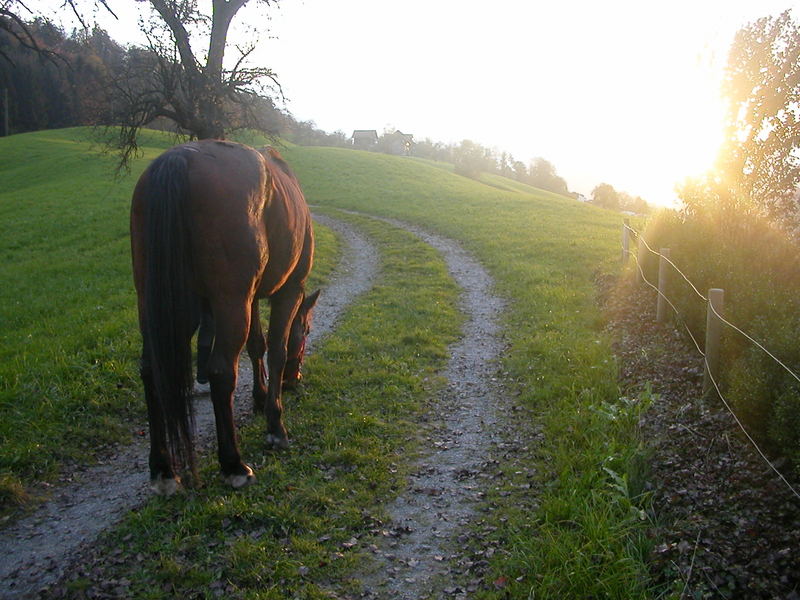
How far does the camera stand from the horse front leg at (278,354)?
549cm

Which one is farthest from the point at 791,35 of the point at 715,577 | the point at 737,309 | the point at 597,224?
the point at 597,224

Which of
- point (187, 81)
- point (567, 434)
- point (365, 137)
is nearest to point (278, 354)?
point (567, 434)

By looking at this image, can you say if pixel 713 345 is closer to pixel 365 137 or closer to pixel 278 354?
pixel 278 354

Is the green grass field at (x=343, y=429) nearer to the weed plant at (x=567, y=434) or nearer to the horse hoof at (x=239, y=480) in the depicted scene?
the weed plant at (x=567, y=434)

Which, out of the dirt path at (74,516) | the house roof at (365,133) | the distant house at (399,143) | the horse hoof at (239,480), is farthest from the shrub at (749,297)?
the house roof at (365,133)

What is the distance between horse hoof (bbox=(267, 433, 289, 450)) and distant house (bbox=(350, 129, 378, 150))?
99.6m

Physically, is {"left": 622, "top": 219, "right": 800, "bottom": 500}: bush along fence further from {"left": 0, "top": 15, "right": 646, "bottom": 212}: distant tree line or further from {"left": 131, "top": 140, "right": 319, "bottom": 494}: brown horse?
{"left": 0, "top": 15, "right": 646, "bottom": 212}: distant tree line

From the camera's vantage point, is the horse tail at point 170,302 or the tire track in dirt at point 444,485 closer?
the tire track in dirt at point 444,485

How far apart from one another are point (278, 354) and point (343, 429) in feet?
3.14

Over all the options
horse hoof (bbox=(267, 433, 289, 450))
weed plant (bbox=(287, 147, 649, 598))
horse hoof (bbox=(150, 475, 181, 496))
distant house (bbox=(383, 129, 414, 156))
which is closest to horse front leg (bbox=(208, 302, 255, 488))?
horse hoof (bbox=(150, 475, 181, 496))

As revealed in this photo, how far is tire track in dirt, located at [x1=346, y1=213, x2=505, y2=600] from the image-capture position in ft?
12.5

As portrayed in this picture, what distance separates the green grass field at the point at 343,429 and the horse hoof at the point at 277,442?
11 centimetres

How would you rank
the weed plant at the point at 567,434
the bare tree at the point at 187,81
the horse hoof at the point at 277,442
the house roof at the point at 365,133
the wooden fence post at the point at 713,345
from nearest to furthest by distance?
the weed plant at the point at 567,434 → the horse hoof at the point at 277,442 → the wooden fence post at the point at 713,345 → the bare tree at the point at 187,81 → the house roof at the point at 365,133

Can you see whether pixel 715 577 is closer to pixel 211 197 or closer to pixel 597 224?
pixel 211 197
